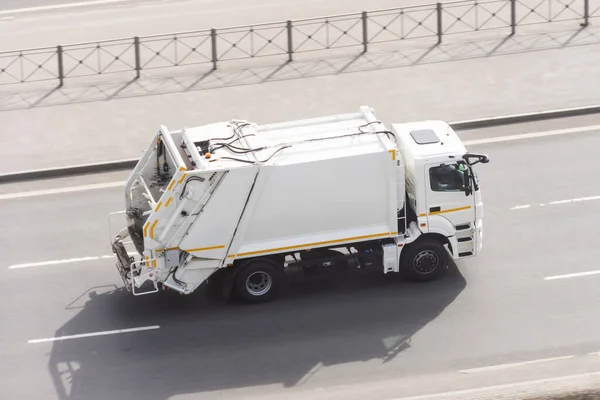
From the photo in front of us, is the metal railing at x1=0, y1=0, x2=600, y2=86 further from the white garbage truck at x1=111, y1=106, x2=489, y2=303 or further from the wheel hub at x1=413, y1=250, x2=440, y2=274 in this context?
the wheel hub at x1=413, y1=250, x2=440, y2=274

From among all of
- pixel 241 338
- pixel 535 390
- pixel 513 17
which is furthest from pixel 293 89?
pixel 535 390

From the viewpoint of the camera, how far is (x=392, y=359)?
17.3 meters

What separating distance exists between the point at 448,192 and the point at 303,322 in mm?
3179

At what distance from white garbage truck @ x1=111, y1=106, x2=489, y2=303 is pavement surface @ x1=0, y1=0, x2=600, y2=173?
5992mm

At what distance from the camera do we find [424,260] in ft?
62.2

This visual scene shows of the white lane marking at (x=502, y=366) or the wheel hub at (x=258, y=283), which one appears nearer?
the white lane marking at (x=502, y=366)

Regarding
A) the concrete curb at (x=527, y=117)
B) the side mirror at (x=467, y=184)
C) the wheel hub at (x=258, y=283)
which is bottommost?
the wheel hub at (x=258, y=283)

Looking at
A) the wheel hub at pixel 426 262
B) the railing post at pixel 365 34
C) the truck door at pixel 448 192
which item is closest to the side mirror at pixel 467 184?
the truck door at pixel 448 192

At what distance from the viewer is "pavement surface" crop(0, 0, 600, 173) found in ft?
82.8

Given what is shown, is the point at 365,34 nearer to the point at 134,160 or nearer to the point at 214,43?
the point at 214,43

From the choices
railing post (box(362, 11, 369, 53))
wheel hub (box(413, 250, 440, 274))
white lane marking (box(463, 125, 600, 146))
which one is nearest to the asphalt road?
wheel hub (box(413, 250, 440, 274))

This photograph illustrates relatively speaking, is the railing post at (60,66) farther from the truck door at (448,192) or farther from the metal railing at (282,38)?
the truck door at (448,192)

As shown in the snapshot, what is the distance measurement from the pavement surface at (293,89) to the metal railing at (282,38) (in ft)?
1.10

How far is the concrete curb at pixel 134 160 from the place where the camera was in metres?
23.5
